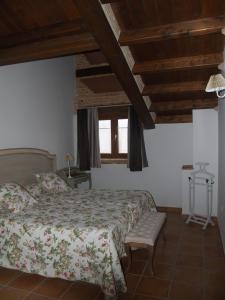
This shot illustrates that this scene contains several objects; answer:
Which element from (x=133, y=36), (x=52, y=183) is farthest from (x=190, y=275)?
(x=133, y=36)

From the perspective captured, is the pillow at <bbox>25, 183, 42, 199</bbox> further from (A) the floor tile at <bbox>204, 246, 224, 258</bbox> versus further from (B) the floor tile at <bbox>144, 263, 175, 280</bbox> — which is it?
(A) the floor tile at <bbox>204, 246, 224, 258</bbox>

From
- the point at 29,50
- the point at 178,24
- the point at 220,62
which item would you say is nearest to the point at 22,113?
the point at 29,50

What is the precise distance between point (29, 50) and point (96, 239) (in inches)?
88.6

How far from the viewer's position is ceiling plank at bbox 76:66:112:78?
4.75 metres

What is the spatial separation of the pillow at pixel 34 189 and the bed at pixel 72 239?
0.33 metres

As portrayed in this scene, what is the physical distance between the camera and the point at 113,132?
17.4ft

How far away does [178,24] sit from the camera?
7.86 feet

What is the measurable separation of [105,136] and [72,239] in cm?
323

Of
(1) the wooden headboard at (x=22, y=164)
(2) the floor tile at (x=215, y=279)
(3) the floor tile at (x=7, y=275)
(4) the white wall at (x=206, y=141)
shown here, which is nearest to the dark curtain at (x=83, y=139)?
(1) the wooden headboard at (x=22, y=164)

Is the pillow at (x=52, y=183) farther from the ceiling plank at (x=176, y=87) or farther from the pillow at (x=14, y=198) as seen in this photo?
the ceiling plank at (x=176, y=87)

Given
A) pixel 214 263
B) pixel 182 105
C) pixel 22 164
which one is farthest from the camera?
pixel 182 105

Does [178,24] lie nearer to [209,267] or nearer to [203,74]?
[203,74]

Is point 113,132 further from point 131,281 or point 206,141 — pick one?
point 131,281

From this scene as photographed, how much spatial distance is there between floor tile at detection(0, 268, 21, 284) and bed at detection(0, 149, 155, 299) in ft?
0.38
